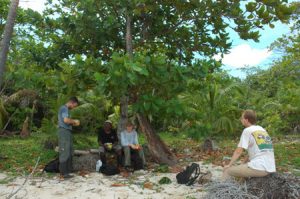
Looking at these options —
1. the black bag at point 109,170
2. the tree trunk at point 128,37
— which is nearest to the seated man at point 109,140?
the black bag at point 109,170

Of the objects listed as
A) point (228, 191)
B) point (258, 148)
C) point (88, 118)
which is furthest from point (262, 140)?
point (88, 118)

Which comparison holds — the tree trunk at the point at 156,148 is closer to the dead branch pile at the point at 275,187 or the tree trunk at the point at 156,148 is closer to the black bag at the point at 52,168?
the black bag at the point at 52,168

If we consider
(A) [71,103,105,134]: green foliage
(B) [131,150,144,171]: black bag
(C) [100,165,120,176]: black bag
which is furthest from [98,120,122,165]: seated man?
(A) [71,103,105,134]: green foliage

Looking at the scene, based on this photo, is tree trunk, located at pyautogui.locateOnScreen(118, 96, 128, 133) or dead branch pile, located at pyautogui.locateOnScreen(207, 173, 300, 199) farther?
tree trunk, located at pyautogui.locateOnScreen(118, 96, 128, 133)

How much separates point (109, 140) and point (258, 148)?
4.40 meters

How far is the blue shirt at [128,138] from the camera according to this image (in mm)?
9305

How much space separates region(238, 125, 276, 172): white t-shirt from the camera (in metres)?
6.21

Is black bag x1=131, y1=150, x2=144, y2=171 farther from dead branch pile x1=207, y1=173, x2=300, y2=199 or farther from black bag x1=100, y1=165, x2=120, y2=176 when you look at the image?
dead branch pile x1=207, y1=173, x2=300, y2=199

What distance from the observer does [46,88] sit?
33.2ft

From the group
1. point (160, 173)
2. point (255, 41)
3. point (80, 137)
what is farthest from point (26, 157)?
point (255, 41)

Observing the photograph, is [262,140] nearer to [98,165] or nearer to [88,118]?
[98,165]

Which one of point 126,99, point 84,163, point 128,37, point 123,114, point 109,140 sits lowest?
point 84,163

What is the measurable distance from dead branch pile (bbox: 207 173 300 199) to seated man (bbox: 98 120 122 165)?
3.44 metres

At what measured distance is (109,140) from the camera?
32.3 feet
